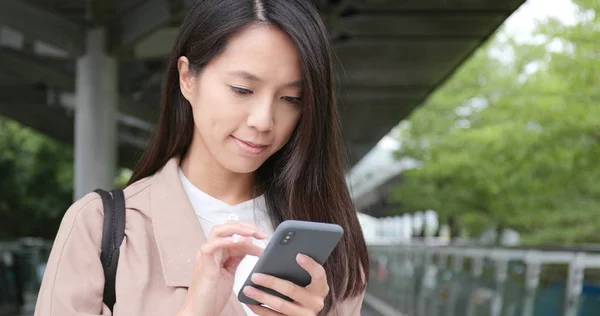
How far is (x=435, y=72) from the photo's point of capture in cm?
1995

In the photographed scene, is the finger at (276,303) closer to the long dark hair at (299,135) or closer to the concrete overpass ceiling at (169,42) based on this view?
the long dark hair at (299,135)

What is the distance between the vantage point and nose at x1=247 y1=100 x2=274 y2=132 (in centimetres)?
202

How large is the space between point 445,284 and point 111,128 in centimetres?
759

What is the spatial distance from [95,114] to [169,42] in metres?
1.91

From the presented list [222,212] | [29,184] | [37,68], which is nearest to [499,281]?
[222,212]

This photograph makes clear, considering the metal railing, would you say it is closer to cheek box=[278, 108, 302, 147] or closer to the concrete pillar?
cheek box=[278, 108, 302, 147]

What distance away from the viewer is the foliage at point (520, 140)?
556 inches

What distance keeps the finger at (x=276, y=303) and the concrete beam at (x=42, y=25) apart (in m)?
12.2

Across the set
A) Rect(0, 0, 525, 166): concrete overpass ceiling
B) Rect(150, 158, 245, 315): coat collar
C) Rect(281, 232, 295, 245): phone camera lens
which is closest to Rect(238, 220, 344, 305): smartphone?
Rect(281, 232, 295, 245): phone camera lens

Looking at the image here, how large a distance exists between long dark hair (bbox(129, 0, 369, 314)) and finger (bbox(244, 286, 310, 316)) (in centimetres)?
27

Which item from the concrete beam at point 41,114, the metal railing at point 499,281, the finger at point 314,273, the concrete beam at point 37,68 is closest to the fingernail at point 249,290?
the finger at point 314,273

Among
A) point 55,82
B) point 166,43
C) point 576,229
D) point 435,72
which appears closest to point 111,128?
point 166,43

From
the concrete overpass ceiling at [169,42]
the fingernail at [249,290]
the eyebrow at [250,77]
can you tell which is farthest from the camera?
the concrete overpass ceiling at [169,42]

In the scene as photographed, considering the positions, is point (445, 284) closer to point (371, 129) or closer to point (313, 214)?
point (313, 214)
